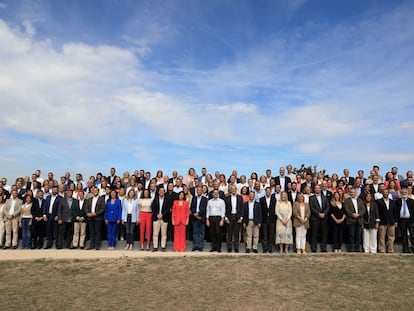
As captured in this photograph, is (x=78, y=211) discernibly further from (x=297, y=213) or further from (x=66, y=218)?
(x=297, y=213)

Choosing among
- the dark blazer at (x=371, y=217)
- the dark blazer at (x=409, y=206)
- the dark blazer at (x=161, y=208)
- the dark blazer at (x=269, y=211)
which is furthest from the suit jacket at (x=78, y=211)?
the dark blazer at (x=409, y=206)

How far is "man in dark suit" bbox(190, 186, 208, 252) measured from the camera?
1166cm

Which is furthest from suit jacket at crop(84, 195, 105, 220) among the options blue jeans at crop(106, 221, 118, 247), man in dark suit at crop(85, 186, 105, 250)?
blue jeans at crop(106, 221, 118, 247)

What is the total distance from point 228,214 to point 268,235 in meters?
1.50

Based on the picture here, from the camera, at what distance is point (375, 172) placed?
12.6 metres

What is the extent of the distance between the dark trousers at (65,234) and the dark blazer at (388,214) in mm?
10281

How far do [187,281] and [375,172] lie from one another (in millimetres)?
8159

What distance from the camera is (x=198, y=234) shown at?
11844 mm

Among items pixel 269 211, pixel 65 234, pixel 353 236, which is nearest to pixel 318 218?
pixel 353 236

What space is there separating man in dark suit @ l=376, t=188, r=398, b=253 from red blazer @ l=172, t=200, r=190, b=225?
6.17 metres

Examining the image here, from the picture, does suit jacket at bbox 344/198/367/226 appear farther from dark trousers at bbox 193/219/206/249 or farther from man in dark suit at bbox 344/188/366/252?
dark trousers at bbox 193/219/206/249

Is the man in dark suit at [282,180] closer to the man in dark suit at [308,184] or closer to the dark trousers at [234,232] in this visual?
the man in dark suit at [308,184]

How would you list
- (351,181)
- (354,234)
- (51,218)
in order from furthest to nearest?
(351,181), (51,218), (354,234)

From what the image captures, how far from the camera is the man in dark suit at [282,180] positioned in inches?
513
